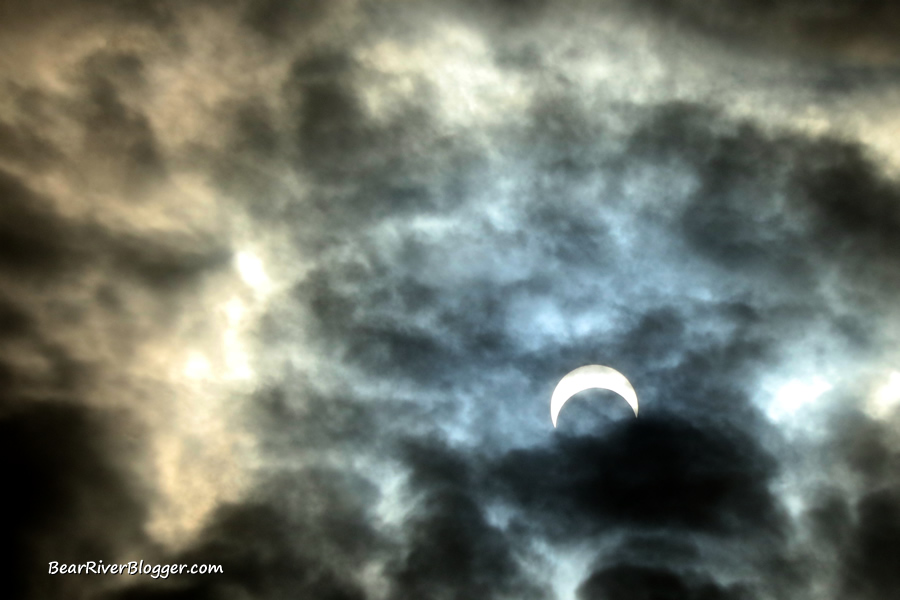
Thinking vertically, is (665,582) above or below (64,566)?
below

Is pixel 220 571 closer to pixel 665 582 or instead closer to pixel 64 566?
pixel 64 566

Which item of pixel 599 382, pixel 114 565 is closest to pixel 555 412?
pixel 599 382

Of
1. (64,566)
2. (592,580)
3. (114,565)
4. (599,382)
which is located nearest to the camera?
(599,382)

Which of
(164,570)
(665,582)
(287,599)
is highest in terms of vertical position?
(164,570)

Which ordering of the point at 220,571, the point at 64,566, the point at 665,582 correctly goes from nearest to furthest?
1. the point at 64,566
2. the point at 220,571
3. the point at 665,582

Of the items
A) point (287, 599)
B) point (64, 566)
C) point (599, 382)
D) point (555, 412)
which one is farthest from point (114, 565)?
point (599, 382)

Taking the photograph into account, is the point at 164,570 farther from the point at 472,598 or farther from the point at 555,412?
the point at 555,412

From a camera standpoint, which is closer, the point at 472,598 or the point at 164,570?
the point at 164,570
